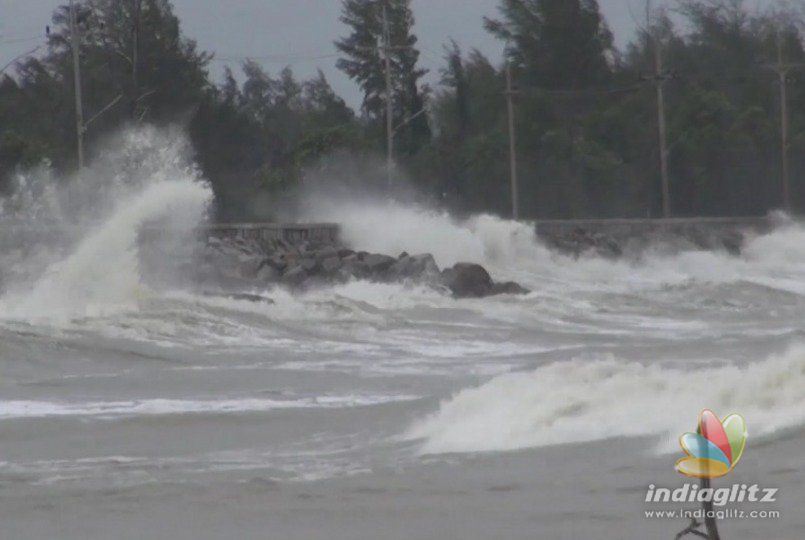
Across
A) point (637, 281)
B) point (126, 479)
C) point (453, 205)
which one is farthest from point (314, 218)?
point (126, 479)

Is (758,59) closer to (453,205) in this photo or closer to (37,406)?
(453,205)

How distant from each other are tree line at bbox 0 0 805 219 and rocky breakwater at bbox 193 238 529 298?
13329mm

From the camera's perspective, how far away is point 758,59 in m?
60.6

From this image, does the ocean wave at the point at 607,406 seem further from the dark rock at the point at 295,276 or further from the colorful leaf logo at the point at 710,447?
the dark rock at the point at 295,276

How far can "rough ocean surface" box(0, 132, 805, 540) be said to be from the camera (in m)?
7.87

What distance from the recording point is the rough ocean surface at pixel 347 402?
7867mm

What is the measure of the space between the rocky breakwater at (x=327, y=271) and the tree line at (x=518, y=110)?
43.7 ft

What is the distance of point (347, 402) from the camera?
13.5m

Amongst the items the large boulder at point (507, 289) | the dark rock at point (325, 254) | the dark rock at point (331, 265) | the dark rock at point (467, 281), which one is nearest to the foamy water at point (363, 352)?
the dark rock at point (467, 281)

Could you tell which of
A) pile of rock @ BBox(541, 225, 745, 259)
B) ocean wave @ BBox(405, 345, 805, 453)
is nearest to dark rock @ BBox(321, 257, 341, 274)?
pile of rock @ BBox(541, 225, 745, 259)

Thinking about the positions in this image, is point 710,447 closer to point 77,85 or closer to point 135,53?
point 77,85

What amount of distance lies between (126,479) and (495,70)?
183 ft

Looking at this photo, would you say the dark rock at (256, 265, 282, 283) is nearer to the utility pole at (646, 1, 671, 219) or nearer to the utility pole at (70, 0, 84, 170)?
the utility pole at (70, 0, 84, 170)

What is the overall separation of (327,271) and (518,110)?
2667cm
